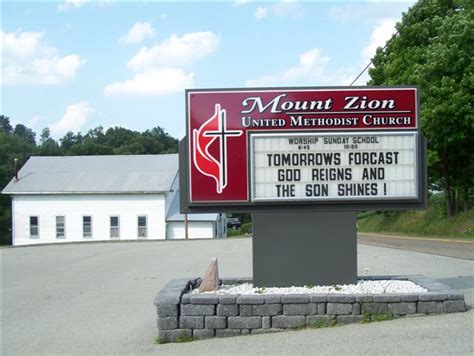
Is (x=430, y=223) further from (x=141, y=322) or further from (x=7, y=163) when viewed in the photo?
(x=7, y=163)

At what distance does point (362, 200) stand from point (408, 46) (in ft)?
100

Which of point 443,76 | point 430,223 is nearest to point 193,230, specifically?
point 430,223

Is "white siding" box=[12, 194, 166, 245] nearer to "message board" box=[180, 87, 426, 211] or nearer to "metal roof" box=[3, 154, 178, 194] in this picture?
"metal roof" box=[3, 154, 178, 194]

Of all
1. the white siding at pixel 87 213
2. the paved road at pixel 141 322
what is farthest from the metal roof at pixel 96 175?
the paved road at pixel 141 322

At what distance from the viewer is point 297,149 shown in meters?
9.54

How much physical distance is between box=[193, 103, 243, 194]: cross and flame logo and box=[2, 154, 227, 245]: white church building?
4194 centimetres

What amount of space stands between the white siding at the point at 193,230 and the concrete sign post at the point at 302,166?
1705 inches

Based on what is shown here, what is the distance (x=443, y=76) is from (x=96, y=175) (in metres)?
32.9

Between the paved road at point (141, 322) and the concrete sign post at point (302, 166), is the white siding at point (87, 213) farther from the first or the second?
the concrete sign post at point (302, 166)

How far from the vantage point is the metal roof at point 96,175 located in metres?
53.1

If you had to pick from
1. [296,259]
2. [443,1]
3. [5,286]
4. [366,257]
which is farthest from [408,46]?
[296,259]

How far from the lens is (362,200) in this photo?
31.1 feet

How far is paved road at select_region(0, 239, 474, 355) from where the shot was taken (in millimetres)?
7512

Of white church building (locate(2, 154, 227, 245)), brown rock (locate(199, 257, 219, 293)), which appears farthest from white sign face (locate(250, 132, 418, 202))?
white church building (locate(2, 154, 227, 245))
